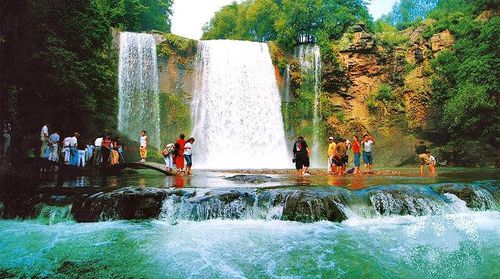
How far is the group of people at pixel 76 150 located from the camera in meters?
15.9

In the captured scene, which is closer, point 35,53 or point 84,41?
point 35,53

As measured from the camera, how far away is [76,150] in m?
17.6

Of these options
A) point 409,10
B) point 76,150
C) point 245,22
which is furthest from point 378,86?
point 409,10

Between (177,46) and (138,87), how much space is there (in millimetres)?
3801

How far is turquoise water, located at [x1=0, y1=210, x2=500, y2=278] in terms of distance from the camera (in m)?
6.46

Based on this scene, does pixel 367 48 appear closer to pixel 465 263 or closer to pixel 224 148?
pixel 224 148

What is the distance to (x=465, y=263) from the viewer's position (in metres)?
6.87

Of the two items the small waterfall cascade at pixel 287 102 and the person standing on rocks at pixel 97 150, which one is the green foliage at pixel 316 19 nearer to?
the small waterfall cascade at pixel 287 102

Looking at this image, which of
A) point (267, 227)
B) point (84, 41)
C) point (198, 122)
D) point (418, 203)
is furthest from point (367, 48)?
point (267, 227)

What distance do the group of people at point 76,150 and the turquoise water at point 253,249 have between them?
6.82 meters

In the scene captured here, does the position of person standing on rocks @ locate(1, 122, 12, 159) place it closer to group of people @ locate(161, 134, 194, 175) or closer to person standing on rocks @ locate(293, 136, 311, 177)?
group of people @ locate(161, 134, 194, 175)

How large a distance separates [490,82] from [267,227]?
853 inches

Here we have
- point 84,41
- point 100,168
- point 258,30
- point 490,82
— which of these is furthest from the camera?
point 258,30

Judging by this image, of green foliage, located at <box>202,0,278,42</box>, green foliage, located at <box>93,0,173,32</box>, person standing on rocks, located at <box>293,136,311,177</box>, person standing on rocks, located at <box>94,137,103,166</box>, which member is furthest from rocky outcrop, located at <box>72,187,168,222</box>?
green foliage, located at <box>202,0,278,42</box>
